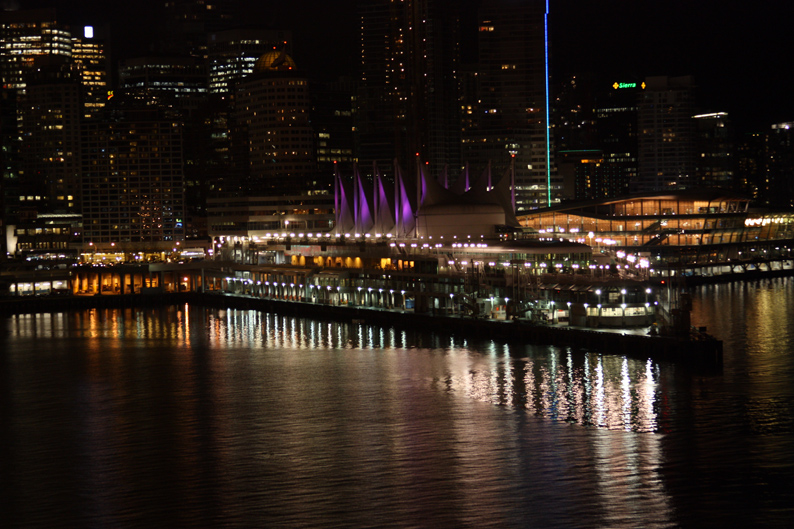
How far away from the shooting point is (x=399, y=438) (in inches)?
1499

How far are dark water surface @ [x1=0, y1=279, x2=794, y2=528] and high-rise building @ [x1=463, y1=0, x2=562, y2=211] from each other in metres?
124

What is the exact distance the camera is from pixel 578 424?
128 feet

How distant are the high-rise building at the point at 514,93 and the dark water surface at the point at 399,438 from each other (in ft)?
408

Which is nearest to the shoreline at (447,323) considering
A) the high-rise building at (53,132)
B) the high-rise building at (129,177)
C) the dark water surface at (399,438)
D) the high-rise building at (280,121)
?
the dark water surface at (399,438)

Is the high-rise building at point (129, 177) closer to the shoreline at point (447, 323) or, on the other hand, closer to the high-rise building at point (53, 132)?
the high-rise building at point (53, 132)

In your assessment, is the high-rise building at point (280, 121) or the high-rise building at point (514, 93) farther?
the high-rise building at point (514, 93)

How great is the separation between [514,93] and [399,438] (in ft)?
509

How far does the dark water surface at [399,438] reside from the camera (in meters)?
30.5

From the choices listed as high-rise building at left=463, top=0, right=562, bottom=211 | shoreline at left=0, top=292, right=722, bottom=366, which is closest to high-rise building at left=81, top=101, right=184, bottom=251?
high-rise building at left=463, top=0, right=562, bottom=211

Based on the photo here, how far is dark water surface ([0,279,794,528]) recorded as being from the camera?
30500 millimetres

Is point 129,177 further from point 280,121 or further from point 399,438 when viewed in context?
point 399,438

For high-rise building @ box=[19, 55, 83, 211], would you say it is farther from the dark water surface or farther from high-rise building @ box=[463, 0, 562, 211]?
the dark water surface

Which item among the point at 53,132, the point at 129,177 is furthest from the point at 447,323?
the point at 53,132

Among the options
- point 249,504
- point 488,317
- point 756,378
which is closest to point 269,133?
point 488,317
